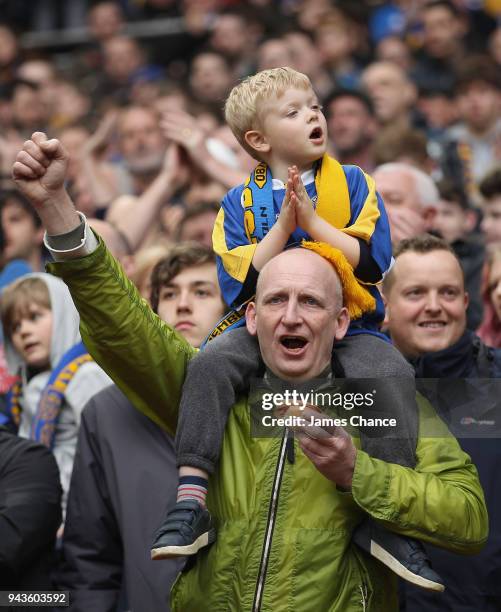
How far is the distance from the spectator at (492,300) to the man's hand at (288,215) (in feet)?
6.29

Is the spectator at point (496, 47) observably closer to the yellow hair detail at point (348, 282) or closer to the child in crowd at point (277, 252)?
the child in crowd at point (277, 252)

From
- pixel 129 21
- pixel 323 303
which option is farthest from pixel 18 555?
pixel 129 21

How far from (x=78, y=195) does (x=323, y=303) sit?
17.2 feet

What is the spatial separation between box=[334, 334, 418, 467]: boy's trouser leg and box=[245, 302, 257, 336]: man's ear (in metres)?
0.34

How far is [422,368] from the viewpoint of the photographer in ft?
16.8

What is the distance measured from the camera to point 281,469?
4152 mm

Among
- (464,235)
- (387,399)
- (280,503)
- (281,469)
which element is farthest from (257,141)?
(464,235)

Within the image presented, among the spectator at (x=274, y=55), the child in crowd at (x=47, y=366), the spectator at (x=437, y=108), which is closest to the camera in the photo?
the child in crowd at (x=47, y=366)

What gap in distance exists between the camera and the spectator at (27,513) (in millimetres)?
4840

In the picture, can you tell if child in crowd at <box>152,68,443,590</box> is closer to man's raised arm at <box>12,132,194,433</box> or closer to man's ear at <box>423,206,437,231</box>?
man's raised arm at <box>12,132,194,433</box>

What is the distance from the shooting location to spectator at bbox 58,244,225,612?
15.9 feet

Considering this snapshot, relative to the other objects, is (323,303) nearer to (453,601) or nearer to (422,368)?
(422,368)

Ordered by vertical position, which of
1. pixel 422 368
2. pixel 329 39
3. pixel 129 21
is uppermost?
pixel 129 21

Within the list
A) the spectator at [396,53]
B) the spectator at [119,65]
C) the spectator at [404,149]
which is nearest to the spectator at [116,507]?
the spectator at [404,149]
